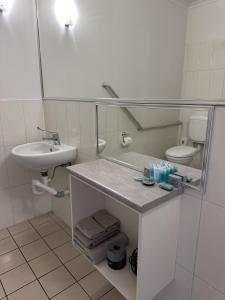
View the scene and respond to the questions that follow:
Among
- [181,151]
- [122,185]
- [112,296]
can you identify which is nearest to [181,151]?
[181,151]

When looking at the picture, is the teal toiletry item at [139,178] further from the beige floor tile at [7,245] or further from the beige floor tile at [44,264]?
the beige floor tile at [7,245]

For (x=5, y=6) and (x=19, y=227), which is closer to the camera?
(x=5, y=6)

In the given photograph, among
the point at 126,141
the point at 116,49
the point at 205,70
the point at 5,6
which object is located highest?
the point at 5,6

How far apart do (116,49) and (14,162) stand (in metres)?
1.39

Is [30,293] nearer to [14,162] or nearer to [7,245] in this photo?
[7,245]

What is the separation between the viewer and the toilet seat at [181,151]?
0.97m

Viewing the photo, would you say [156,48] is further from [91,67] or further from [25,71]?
[25,71]

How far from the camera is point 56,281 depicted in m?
1.34

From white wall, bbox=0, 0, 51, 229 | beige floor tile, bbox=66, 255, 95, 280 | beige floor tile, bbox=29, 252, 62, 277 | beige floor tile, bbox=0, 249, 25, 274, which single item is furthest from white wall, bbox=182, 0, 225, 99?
beige floor tile, bbox=0, 249, 25, 274

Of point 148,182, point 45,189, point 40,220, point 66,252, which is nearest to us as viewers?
point 148,182

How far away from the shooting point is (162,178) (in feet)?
2.98

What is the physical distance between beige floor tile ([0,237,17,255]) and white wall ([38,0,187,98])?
1.25 m

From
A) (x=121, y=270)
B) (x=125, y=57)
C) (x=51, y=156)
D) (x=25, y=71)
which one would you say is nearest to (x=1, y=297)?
(x=121, y=270)

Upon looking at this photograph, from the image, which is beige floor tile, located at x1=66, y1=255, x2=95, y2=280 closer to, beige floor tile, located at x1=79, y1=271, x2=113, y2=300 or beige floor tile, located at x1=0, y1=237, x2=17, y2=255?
beige floor tile, located at x1=79, y1=271, x2=113, y2=300
